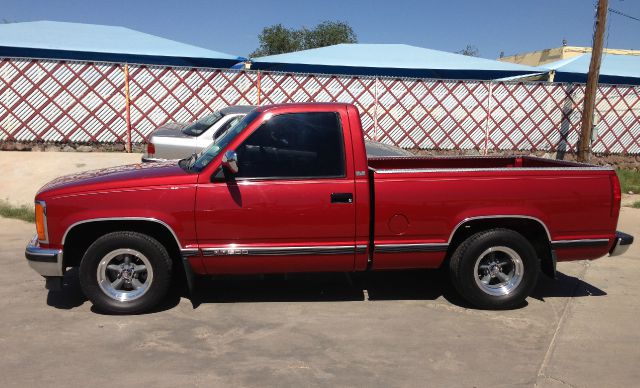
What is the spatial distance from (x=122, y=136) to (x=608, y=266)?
1125 cm

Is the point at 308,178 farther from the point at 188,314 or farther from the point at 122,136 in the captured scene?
the point at 122,136

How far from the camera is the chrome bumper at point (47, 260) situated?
4.79m

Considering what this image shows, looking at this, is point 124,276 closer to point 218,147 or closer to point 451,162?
point 218,147

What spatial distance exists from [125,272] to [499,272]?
3.15m

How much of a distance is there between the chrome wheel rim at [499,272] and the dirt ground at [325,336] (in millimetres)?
229

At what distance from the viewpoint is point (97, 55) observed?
15.8 metres

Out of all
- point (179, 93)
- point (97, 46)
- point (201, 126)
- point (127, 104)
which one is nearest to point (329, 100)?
point (179, 93)

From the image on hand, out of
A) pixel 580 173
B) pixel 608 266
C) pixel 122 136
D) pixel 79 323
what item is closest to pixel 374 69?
pixel 122 136

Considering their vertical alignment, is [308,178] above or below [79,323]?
above

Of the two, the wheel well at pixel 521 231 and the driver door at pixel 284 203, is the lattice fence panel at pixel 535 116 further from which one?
the driver door at pixel 284 203

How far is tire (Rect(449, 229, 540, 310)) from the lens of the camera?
515 cm

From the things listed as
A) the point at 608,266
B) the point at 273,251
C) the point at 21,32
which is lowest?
the point at 608,266

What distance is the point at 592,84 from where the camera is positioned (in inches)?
545

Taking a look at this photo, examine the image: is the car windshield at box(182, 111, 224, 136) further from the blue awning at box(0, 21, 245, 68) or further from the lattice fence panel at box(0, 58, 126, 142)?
the blue awning at box(0, 21, 245, 68)
